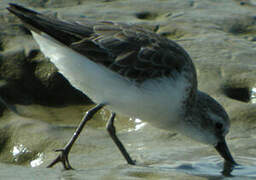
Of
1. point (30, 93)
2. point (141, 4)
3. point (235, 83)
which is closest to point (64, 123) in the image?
point (30, 93)

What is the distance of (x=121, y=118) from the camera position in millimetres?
7570

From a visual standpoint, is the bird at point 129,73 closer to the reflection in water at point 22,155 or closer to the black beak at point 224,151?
the black beak at point 224,151

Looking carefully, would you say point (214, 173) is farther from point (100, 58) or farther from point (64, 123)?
point (64, 123)

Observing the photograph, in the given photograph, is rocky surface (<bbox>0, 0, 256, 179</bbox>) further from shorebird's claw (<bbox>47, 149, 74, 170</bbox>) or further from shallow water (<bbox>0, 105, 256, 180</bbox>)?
shorebird's claw (<bbox>47, 149, 74, 170</bbox>)

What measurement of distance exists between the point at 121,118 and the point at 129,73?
1.94 m

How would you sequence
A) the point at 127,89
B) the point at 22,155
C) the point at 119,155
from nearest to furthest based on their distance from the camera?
the point at 127,89 < the point at 119,155 < the point at 22,155

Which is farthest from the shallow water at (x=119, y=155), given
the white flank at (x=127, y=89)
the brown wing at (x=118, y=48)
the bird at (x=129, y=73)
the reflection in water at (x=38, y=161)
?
the brown wing at (x=118, y=48)

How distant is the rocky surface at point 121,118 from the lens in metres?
6.07

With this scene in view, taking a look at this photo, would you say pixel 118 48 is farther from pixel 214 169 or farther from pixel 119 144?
pixel 214 169

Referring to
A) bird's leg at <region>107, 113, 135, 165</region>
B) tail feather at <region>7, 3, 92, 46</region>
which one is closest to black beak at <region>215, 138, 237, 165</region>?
bird's leg at <region>107, 113, 135, 165</region>

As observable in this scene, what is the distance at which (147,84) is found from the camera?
5.75m

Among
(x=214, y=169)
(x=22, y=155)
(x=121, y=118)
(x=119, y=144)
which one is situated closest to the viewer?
→ (x=214, y=169)

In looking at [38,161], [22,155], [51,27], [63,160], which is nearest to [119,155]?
[63,160]

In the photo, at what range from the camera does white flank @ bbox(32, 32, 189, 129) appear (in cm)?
570
